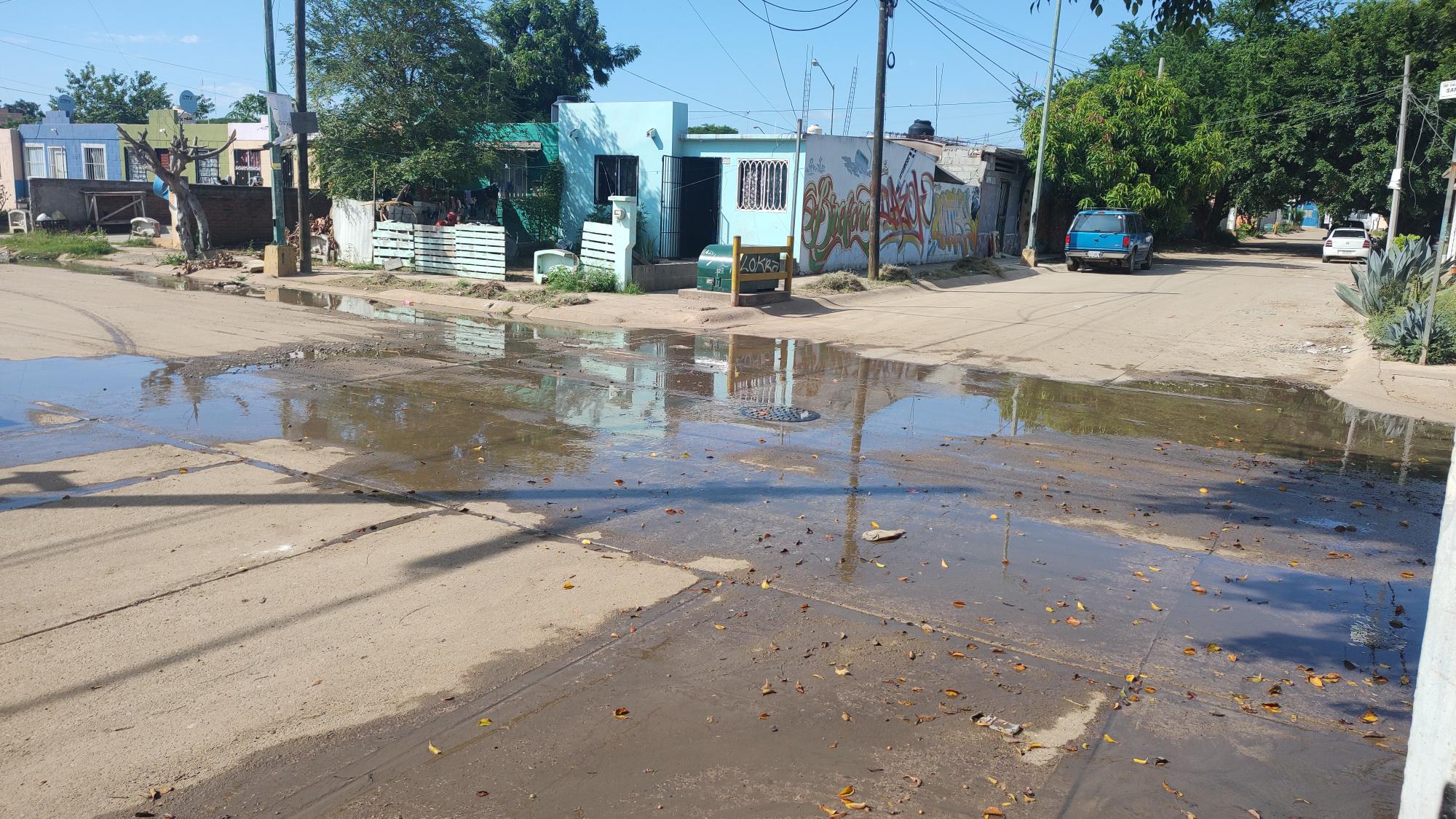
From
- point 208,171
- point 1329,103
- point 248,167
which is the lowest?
point 208,171

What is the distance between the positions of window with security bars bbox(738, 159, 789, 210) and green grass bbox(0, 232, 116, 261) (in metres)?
17.1

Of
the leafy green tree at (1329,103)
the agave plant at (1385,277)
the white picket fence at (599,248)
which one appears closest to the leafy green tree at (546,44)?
the white picket fence at (599,248)

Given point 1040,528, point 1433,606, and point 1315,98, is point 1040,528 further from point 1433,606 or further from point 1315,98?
point 1315,98

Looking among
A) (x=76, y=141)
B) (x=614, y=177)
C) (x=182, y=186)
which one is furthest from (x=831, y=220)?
(x=76, y=141)

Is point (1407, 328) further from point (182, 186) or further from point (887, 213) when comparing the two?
point (182, 186)

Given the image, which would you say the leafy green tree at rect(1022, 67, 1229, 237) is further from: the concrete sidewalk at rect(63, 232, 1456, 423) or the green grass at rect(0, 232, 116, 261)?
the green grass at rect(0, 232, 116, 261)

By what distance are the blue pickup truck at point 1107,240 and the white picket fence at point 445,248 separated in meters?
18.3

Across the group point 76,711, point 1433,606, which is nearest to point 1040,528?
point 1433,606

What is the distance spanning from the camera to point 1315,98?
136 ft

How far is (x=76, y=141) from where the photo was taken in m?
44.4

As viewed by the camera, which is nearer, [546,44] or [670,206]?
[670,206]

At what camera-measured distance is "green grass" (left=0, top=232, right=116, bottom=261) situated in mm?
26516

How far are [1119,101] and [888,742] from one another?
36409 mm

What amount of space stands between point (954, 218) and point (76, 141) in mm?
38557
